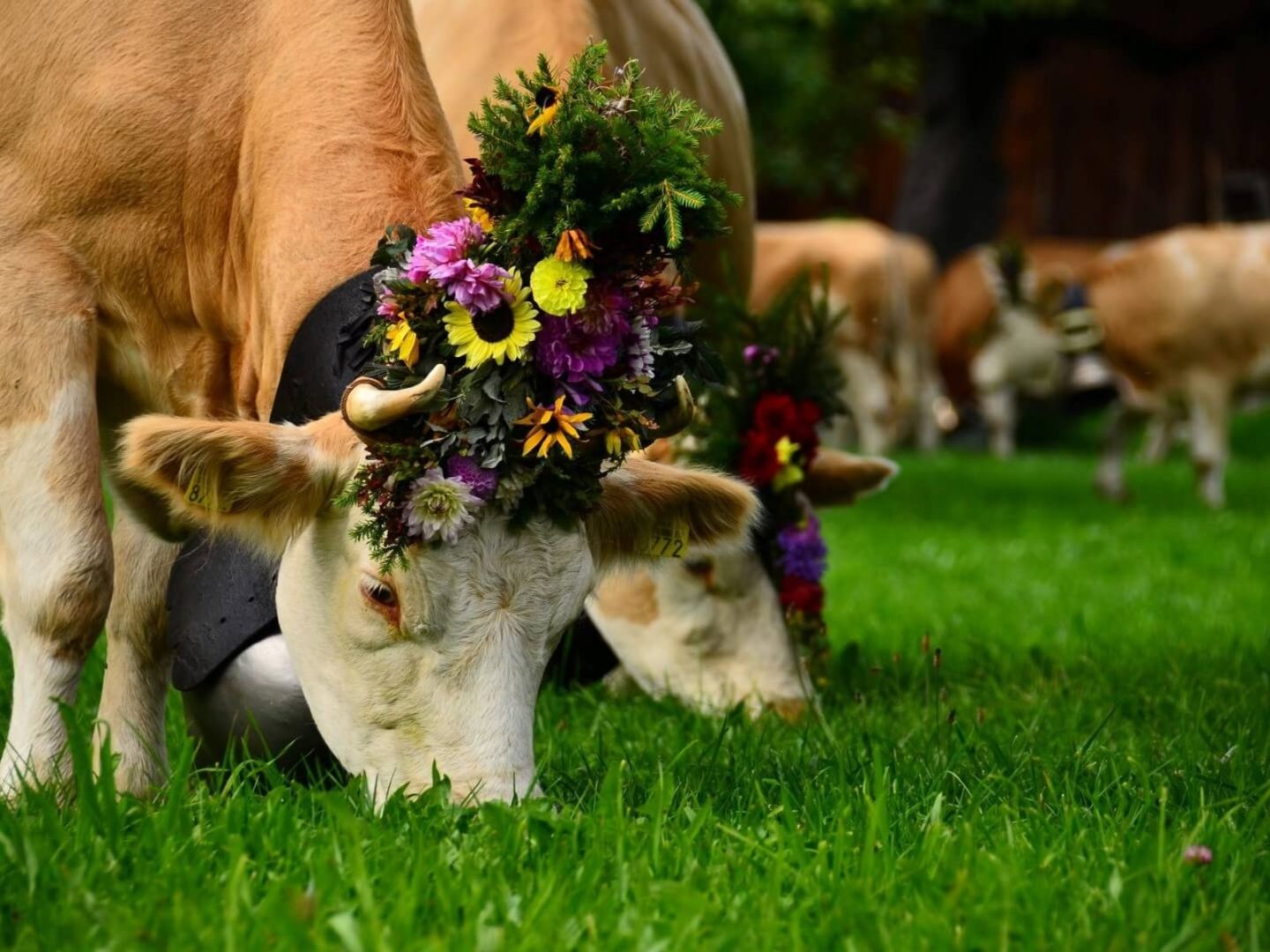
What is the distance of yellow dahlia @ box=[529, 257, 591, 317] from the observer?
279cm

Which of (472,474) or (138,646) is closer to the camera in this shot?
(472,474)

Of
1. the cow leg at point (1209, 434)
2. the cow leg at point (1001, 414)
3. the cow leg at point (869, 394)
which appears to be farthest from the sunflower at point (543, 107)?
the cow leg at point (1001, 414)

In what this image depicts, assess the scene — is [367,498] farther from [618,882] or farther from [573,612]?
[618,882]

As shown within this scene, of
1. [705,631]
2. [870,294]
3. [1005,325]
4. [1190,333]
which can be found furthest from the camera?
[1005,325]

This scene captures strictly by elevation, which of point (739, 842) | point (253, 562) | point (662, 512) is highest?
point (662, 512)

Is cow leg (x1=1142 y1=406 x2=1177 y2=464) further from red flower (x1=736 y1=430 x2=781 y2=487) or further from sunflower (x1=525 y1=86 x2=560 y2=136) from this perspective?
sunflower (x1=525 y1=86 x2=560 y2=136)

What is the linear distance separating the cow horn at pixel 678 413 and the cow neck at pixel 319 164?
2.20 ft

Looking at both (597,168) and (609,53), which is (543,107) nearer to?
(597,168)

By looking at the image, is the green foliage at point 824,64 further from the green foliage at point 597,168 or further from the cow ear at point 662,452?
the green foliage at point 597,168

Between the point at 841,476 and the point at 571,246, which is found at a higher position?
the point at 571,246

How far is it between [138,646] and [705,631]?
5.00 ft

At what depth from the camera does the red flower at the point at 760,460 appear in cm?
460

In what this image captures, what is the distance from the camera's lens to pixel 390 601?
2.92m

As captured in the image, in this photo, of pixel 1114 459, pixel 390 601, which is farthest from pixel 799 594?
pixel 1114 459
